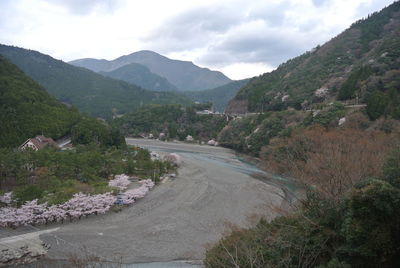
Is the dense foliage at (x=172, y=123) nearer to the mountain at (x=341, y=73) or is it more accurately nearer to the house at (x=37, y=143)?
the mountain at (x=341, y=73)

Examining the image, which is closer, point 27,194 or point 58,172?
point 27,194

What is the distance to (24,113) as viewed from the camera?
35.4 m

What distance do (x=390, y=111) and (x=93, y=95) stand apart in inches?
3939

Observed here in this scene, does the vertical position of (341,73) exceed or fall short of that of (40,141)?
it exceeds it

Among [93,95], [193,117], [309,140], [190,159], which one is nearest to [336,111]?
[309,140]

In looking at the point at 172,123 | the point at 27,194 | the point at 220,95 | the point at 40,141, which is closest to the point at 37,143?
the point at 40,141

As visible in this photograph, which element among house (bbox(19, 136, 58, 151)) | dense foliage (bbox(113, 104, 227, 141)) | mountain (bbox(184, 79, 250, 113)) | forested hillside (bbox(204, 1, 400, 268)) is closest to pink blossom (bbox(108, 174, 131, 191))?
house (bbox(19, 136, 58, 151))

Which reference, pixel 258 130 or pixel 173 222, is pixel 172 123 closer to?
pixel 258 130

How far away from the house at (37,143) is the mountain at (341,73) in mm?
33989

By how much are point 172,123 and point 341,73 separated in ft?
116

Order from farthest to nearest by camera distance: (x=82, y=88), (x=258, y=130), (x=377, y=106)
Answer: (x=82, y=88)
(x=258, y=130)
(x=377, y=106)

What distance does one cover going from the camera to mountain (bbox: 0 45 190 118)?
98.9 m

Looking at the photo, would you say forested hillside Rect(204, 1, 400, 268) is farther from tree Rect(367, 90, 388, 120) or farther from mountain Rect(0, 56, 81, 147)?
mountain Rect(0, 56, 81, 147)

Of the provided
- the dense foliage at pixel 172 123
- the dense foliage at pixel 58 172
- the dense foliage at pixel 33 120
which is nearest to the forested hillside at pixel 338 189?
the dense foliage at pixel 58 172
